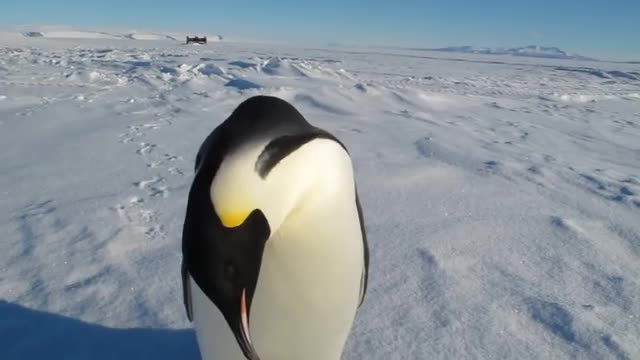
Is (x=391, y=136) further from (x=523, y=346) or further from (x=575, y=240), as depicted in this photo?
(x=523, y=346)

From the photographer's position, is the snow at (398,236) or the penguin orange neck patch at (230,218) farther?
the snow at (398,236)

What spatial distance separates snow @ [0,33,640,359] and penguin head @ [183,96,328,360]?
0.72m

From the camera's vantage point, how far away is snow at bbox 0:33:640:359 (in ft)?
5.20

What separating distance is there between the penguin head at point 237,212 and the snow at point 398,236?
725 millimetres

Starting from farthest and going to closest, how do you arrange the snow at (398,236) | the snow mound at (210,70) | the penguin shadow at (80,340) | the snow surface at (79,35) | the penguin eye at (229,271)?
the snow surface at (79,35)
the snow mound at (210,70)
the snow at (398,236)
the penguin shadow at (80,340)
the penguin eye at (229,271)

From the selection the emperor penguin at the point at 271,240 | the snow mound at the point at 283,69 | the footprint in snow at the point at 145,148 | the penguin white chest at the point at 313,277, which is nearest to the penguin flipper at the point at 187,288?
the emperor penguin at the point at 271,240

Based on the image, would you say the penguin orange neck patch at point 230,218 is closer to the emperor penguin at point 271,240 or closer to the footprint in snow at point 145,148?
the emperor penguin at point 271,240

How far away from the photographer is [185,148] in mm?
4074

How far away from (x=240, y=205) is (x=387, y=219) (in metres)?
1.81

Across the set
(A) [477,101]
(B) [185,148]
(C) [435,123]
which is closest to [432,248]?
(B) [185,148]

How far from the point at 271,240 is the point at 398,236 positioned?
141 centimetres

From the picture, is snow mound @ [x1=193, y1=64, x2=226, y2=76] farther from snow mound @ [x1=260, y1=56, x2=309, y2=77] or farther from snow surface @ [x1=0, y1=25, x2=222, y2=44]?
snow surface @ [x1=0, y1=25, x2=222, y2=44]

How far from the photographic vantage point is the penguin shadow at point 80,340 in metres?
1.46

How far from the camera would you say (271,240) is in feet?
3.49
